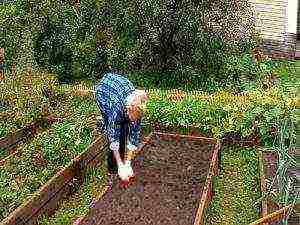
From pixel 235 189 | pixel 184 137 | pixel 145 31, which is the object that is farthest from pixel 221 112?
pixel 145 31

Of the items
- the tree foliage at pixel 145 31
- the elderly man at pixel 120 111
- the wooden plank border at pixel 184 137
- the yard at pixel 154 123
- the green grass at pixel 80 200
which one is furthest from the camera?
the tree foliage at pixel 145 31

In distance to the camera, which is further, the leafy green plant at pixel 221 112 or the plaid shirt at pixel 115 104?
the leafy green plant at pixel 221 112

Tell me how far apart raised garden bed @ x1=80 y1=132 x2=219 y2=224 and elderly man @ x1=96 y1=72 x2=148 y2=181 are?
332 mm

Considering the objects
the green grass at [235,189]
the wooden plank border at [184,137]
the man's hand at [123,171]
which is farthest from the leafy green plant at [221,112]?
the man's hand at [123,171]

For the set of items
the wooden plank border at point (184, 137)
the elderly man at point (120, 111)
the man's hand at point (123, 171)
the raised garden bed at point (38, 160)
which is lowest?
the wooden plank border at point (184, 137)

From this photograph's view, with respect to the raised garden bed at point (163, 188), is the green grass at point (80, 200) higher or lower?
lower

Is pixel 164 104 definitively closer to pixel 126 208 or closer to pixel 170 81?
pixel 170 81

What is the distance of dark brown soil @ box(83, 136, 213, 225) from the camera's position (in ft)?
17.1

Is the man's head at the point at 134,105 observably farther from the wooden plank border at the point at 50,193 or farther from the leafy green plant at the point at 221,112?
the leafy green plant at the point at 221,112

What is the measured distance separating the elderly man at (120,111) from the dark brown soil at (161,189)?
1.09 ft

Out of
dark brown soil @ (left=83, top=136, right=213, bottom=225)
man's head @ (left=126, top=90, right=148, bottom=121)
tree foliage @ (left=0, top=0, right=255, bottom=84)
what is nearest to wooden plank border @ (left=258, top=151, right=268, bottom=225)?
dark brown soil @ (left=83, top=136, right=213, bottom=225)

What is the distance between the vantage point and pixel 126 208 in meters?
5.39

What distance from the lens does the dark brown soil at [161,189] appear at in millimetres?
5199

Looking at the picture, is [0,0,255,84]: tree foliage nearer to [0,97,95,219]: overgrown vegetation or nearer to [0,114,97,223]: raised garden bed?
[0,97,95,219]: overgrown vegetation
